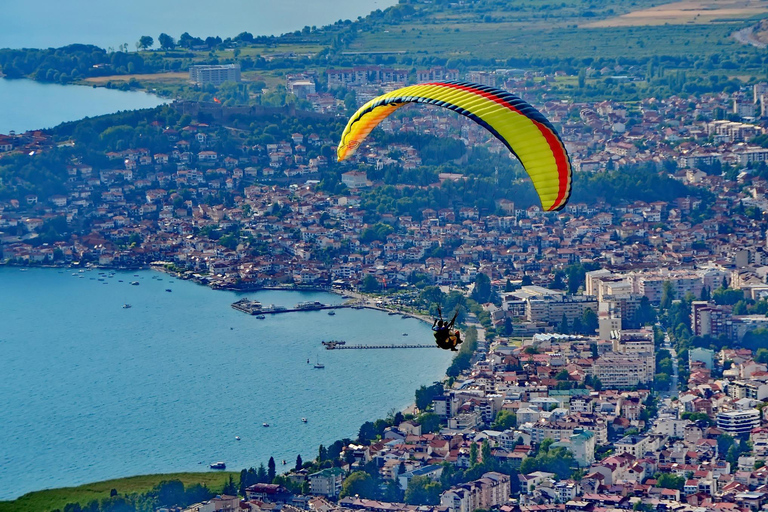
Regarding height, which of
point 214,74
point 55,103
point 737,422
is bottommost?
point 737,422

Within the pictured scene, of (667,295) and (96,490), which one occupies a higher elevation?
(667,295)

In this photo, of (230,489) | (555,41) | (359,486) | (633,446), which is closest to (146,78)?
(555,41)

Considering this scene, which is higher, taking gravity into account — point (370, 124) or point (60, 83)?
point (370, 124)

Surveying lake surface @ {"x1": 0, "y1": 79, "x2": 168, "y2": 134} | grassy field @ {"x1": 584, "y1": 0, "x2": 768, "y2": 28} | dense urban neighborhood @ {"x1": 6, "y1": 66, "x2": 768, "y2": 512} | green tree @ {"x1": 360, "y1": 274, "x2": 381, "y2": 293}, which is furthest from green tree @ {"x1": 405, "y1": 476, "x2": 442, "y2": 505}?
grassy field @ {"x1": 584, "y1": 0, "x2": 768, "y2": 28}

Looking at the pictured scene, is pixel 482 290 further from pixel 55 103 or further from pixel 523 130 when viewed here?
pixel 55 103

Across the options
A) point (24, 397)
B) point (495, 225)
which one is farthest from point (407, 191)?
point (24, 397)

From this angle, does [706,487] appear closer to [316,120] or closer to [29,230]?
[29,230]

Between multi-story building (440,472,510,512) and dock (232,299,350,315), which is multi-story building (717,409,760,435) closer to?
multi-story building (440,472,510,512)

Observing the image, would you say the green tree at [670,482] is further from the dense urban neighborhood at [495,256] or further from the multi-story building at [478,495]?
the multi-story building at [478,495]
